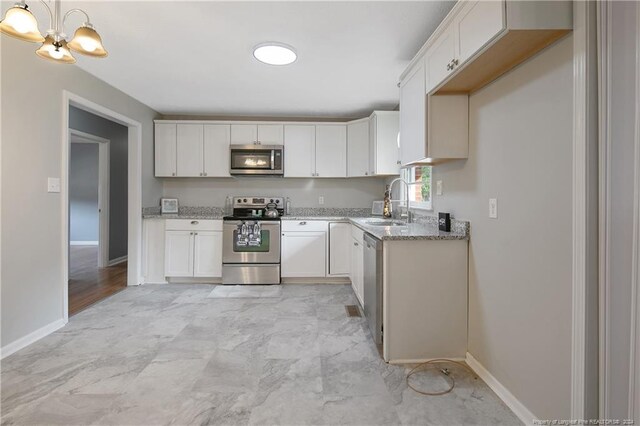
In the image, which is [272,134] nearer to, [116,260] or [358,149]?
[358,149]

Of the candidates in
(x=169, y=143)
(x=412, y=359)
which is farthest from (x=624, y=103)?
(x=169, y=143)

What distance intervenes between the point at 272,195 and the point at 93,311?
2488 mm

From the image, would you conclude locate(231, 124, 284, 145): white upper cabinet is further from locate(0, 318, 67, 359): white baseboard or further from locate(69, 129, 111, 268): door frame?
locate(0, 318, 67, 359): white baseboard

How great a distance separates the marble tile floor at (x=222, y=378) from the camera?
1.48m

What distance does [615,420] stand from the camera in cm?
105

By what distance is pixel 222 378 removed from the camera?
1.79 meters

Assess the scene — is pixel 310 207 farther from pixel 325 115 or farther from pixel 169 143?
pixel 169 143

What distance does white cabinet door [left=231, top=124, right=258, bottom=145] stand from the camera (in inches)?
160

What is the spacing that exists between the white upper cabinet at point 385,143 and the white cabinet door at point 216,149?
204 centimetres

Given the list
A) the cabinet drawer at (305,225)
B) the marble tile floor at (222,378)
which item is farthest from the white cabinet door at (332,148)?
the marble tile floor at (222,378)

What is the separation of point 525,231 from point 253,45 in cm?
228

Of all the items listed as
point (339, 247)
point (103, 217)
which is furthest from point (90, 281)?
point (339, 247)

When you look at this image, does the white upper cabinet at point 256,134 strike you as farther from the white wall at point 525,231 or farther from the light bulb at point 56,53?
the white wall at point 525,231

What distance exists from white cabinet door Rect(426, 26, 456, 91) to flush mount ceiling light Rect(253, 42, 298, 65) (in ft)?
3.62
